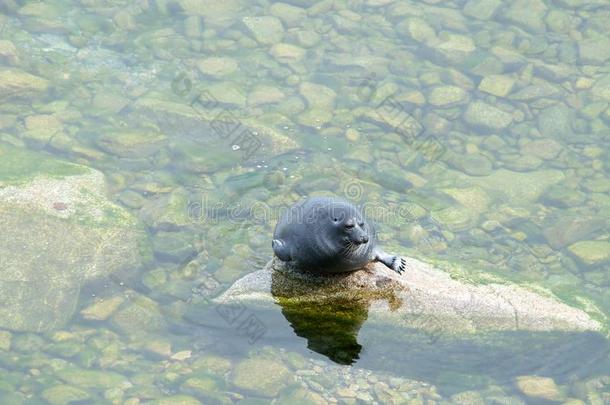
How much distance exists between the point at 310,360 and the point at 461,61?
17.5 feet

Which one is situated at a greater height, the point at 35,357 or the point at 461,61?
the point at 461,61

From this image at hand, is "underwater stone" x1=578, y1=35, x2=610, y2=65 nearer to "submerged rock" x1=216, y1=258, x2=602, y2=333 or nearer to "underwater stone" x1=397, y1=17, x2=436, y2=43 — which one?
"underwater stone" x1=397, y1=17, x2=436, y2=43

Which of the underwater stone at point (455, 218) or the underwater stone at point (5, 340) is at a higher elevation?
the underwater stone at point (455, 218)

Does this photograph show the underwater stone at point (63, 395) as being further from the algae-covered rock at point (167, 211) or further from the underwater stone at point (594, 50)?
the underwater stone at point (594, 50)

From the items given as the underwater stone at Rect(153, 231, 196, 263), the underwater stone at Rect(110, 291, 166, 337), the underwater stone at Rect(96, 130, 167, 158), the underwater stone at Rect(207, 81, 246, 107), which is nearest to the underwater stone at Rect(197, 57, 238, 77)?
the underwater stone at Rect(207, 81, 246, 107)

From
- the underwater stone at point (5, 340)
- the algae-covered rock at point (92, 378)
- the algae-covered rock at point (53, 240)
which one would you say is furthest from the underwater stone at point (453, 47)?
the underwater stone at point (5, 340)

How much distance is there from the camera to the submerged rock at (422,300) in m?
7.89

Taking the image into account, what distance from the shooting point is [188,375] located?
26.2 feet

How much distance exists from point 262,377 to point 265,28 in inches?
230

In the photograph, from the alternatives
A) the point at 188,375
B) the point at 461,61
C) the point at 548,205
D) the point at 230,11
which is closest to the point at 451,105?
the point at 461,61

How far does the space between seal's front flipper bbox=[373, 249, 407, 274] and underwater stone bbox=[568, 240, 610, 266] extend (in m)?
2.44

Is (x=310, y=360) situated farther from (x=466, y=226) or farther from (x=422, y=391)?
(x=466, y=226)

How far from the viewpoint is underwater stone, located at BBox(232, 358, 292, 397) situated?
7.91m

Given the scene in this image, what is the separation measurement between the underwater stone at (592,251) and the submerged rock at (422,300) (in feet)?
4.71
